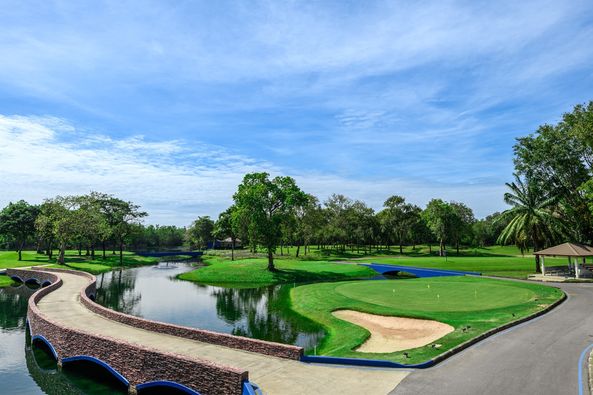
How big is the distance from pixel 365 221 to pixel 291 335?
94069 millimetres

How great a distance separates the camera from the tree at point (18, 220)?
9075 centimetres

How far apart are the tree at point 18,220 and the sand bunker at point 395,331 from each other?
299 feet

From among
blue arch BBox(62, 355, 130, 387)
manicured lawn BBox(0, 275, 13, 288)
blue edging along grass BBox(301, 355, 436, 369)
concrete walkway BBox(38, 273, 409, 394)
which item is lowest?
blue arch BBox(62, 355, 130, 387)

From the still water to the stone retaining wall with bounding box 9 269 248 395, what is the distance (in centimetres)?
161

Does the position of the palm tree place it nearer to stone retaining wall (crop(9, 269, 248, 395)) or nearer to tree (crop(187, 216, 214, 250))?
stone retaining wall (crop(9, 269, 248, 395))

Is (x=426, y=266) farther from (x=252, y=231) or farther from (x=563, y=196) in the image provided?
(x=252, y=231)

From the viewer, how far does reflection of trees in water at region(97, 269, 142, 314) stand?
154 feet

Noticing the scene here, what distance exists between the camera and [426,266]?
2857 inches

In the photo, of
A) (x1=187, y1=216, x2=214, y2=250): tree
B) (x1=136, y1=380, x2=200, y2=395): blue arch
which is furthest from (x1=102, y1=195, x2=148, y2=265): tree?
(x1=136, y1=380, x2=200, y2=395): blue arch

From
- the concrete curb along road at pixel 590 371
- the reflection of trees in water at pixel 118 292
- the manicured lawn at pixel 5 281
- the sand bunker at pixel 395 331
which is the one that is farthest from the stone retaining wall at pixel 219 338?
the manicured lawn at pixel 5 281

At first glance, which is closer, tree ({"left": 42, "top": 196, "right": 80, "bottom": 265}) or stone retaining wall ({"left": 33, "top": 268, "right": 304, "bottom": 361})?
stone retaining wall ({"left": 33, "top": 268, "right": 304, "bottom": 361})

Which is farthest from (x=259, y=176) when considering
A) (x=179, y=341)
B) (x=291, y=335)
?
(x=179, y=341)

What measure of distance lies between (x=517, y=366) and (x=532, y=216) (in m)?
47.4

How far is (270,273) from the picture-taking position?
67312mm
